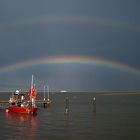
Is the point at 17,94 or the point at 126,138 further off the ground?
the point at 17,94

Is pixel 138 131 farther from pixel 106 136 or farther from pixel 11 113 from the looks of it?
pixel 11 113

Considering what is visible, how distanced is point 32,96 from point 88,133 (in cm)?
4217

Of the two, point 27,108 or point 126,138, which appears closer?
point 126,138

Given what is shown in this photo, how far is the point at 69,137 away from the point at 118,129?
1318cm

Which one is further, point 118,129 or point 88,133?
point 118,129

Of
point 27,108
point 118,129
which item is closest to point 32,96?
point 27,108

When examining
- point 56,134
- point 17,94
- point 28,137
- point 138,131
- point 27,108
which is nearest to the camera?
point 28,137

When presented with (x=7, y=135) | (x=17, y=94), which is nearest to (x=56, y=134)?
(x=7, y=135)

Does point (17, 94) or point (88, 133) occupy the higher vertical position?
point (17, 94)

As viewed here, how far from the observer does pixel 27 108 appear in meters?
91.4

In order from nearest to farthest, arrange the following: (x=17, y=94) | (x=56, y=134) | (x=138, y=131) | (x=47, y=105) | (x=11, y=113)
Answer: (x=56, y=134) < (x=138, y=131) < (x=11, y=113) < (x=17, y=94) < (x=47, y=105)

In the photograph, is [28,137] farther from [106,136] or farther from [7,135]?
[106,136]

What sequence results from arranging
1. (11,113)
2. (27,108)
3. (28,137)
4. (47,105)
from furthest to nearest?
(47,105)
(11,113)
(27,108)
(28,137)

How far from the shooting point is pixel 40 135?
172 ft
